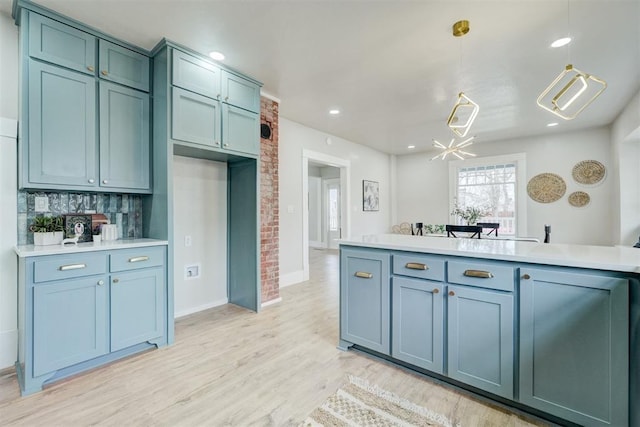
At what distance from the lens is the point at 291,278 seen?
15.4ft

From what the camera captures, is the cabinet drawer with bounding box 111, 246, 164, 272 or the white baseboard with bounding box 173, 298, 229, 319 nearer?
the cabinet drawer with bounding box 111, 246, 164, 272

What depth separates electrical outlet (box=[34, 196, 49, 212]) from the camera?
2.37 metres

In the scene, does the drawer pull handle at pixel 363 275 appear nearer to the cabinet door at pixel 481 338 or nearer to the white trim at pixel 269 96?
the cabinet door at pixel 481 338

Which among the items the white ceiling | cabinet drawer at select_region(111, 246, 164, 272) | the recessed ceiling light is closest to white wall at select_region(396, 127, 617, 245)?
the white ceiling

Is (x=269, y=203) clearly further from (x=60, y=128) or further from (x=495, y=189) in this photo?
(x=495, y=189)

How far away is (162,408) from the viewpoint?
179 cm

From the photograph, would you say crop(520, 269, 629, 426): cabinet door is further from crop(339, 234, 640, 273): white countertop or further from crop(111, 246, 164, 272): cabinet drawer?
crop(111, 246, 164, 272): cabinet drawer

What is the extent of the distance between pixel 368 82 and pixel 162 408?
3.55 m

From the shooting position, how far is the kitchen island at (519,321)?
145 cm

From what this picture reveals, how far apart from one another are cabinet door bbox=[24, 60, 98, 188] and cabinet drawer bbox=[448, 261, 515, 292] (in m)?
2.89

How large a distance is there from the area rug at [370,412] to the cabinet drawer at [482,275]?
81cm

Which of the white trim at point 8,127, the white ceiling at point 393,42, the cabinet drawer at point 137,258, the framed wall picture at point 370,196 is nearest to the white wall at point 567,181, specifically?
the white ceiling at point 393,42

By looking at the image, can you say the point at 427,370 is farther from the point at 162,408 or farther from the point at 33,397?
the point at 33,397

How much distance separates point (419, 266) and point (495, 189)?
5680 mm
